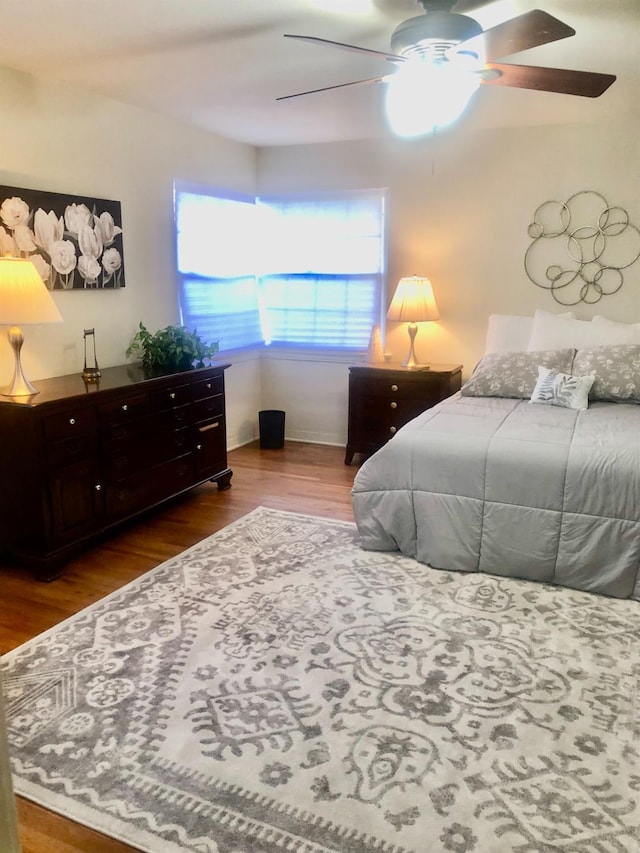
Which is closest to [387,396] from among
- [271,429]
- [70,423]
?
[271,429]

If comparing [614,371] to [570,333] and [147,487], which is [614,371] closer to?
[570,333]

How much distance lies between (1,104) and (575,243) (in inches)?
141

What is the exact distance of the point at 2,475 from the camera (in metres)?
3.03

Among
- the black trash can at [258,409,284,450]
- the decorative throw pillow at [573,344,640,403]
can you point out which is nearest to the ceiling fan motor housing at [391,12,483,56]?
the decorative throw pillow at [573,344,640,403]

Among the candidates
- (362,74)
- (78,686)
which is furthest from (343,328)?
(78,686)

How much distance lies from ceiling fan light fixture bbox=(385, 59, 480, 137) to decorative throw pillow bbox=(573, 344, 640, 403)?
5.46 feet

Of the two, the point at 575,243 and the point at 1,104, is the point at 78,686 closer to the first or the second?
the point at 1,104

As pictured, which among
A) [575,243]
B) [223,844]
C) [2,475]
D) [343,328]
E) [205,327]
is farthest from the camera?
[343,328]

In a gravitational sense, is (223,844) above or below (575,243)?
below

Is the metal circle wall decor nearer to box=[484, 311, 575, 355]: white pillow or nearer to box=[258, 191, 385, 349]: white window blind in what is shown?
box=[484, 311, 575, 355]: white pillow

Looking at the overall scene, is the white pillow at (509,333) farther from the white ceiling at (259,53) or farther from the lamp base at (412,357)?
the white ceiling at (259,53)

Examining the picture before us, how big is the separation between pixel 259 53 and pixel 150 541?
247 cm

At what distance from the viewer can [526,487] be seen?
2.90 metres

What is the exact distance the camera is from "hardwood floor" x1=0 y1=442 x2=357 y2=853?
170 centimetres
